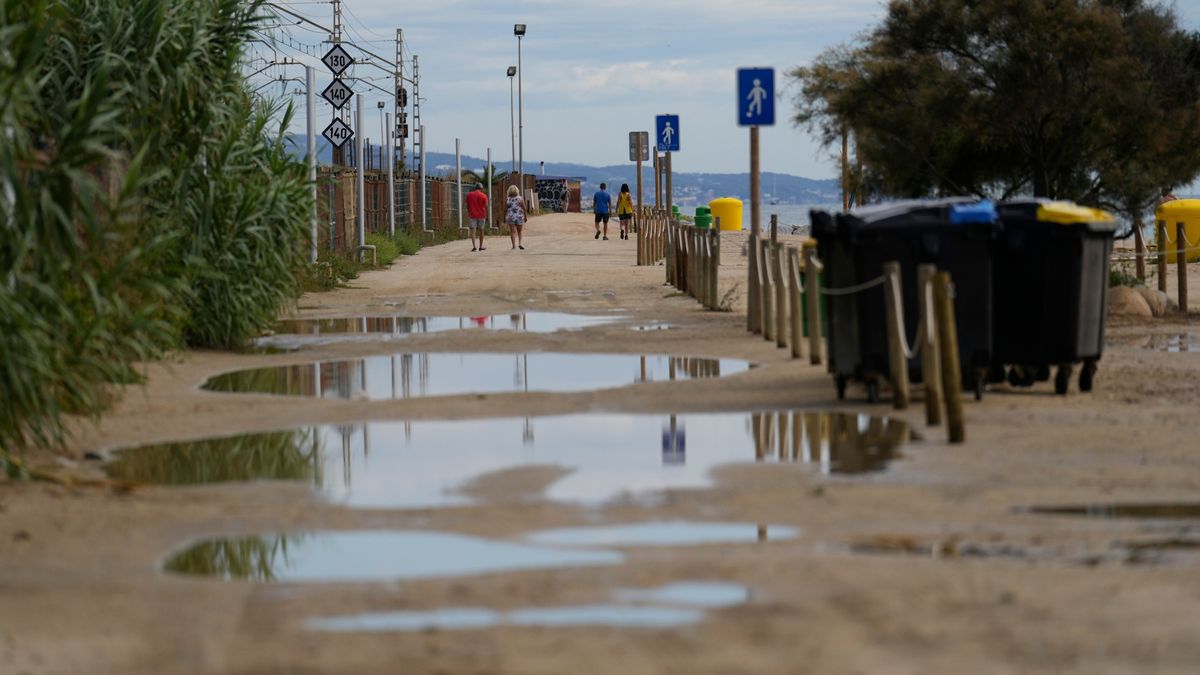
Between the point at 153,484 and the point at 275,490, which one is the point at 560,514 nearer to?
the point at 275,490

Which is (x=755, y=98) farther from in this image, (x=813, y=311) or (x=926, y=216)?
(x=926, y=216)

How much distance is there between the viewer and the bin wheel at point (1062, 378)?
47.6 ft

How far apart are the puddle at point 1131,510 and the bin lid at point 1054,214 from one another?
17.4 ft

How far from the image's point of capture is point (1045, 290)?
14.6 m

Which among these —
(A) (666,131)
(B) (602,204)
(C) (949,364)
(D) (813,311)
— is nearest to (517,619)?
(C) (949,364)

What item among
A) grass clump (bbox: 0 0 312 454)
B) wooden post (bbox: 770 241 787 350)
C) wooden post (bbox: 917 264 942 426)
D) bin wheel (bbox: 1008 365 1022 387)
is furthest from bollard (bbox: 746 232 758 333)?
wooden post (bbox: 917 264 942 426)

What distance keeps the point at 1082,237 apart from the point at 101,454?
7094 mm

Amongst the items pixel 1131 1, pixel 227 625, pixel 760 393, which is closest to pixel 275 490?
pixel 227 625

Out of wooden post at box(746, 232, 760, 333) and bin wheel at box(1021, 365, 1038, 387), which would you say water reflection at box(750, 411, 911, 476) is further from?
wooden post at box(746, 232, 760, 333)

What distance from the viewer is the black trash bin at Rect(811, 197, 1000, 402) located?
13938 mm

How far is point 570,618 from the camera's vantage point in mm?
7102

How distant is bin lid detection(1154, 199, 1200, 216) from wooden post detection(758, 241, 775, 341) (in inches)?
626

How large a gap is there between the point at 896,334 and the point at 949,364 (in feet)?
4.51

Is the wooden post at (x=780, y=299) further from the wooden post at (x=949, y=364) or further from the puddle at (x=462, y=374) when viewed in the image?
the wooden post at (x=949, y=364)
